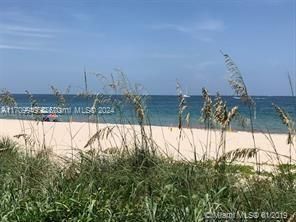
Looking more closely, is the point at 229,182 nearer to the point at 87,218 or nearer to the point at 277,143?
the point at 87,218

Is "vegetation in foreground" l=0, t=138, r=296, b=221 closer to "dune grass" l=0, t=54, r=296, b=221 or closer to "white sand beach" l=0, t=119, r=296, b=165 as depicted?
"dune grass" l=0, t=54, r=296, b=221

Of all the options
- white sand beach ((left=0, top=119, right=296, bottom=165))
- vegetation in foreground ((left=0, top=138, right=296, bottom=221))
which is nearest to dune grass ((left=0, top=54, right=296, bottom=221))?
vegetation in foreground ((left=0, top=138, right=296, bottom=221))

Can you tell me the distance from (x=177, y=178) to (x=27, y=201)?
137 cm

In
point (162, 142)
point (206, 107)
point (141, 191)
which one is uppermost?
point (206, 107)

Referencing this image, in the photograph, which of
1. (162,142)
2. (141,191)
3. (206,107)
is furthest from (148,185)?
(162,142)

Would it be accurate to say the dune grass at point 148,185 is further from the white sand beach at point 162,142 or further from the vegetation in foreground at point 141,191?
the white sand beach at point 162,142

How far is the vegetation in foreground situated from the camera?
4.00 meters

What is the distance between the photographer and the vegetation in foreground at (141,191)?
13.1 feet

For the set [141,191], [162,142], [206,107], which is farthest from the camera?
[162,142]

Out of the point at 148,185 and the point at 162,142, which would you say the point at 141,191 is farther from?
the point at 162,142

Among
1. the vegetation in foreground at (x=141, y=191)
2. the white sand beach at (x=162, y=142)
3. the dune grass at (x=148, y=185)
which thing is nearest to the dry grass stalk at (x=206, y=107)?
the dune grass at (x=148, y=185)

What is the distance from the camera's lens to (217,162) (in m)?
4.80

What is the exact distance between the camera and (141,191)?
4645 millimetres

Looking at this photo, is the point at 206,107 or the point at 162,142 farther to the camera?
the point at 162,142
